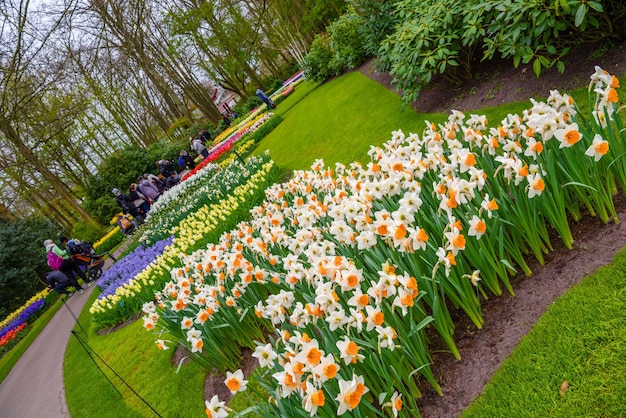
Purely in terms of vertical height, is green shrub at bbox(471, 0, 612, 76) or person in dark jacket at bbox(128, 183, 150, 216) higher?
person in dark jacket at bbox(128, 183, 150, 216)

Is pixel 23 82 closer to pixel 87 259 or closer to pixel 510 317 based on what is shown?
pixel 87 259

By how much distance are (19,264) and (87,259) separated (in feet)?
27.8

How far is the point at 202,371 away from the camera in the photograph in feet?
15.0

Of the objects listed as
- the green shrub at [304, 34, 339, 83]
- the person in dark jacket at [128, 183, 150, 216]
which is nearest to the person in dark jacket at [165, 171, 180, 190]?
the person in dark jacket at [128, 183, 150, 216]

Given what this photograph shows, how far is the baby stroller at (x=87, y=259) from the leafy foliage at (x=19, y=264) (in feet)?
22.9

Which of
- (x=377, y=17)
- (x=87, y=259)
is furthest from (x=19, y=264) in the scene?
(x=377, y=17)

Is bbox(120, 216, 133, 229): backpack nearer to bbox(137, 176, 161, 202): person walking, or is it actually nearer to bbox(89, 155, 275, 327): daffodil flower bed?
bbox(137, 176, 161, 202): person walking

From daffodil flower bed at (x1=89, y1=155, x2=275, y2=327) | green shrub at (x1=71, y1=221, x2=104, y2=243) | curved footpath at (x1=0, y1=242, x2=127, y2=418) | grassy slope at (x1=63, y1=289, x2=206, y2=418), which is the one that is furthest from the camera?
green shrub at (x1=71, y1=221, x2=104, y2=243)

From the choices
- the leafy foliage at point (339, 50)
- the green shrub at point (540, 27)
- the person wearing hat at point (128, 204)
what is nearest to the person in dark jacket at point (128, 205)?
the person wearing hat at point (128, 204)

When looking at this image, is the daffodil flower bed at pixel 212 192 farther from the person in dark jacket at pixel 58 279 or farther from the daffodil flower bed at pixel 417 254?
the daffodil flower bed at pixel 417 254

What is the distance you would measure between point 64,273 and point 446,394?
13.5 m

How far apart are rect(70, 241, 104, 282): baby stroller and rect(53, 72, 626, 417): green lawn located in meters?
3.08

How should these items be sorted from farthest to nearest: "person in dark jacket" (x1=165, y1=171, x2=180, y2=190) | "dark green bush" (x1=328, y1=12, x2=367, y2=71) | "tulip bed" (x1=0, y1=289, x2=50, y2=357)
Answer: "person in dark jacket" (x1=165, y1=171, x2=180, y2=190)
"tulip bed" (x1=0, y1=289, x2=50, y2=357)
"dark green bush" (x1=328, y1=12, x2=367, y2=71)

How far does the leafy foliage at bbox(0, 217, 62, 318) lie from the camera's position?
721 inches
